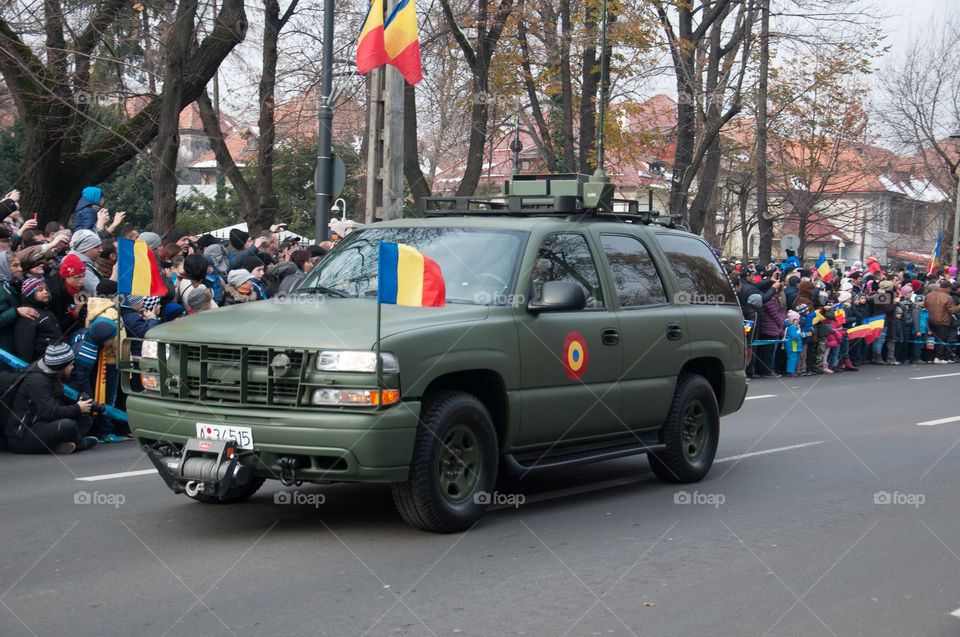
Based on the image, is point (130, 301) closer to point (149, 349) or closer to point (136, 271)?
point (136, 271)

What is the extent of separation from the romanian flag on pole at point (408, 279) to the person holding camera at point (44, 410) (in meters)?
4.75

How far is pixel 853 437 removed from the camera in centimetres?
1178

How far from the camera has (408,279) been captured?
625 centimetres

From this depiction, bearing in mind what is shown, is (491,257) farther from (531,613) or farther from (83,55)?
(83,55)

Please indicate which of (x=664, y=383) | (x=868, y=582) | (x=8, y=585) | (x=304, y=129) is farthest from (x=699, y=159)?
(x=8, y=585)

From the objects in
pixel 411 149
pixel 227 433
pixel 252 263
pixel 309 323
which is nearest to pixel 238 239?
pixel 252 263

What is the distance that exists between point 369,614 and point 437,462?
1.39m

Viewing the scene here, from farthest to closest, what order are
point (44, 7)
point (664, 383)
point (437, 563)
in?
point (44, 7) → point (664, 383) → point (437, 563)

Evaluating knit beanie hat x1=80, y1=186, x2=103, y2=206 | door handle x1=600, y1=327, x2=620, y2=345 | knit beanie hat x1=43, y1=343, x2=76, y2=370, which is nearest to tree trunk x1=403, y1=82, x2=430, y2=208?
knit beanie hat x1=80, y1=186, x2=103, y2=206

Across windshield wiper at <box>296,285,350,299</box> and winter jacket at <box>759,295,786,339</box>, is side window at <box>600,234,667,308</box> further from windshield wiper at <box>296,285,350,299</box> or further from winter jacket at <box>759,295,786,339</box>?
winter jacket at <box>759,295,786,339</box>

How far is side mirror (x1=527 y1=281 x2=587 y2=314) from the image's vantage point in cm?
682

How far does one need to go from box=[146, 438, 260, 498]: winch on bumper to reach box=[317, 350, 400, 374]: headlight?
667 millimetres

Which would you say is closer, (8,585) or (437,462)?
(8,585)

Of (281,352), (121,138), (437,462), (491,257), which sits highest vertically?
(121,138)
